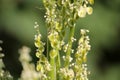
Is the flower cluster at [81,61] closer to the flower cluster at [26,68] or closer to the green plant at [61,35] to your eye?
the green plant at [61,35]

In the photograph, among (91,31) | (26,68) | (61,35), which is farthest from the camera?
(91,31)

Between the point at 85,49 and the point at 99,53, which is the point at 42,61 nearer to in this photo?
the point at 85,49

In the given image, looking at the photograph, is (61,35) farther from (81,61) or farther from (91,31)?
(91,31)

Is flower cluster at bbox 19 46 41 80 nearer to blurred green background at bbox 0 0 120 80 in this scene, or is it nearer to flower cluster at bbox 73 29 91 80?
flower cluster at bbox 73 29 91 80

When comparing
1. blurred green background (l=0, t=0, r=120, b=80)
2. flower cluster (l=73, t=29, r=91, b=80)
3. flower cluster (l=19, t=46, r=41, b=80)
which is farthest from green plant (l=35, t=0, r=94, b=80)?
blurred green background (l=0, t=0, r=120, b=80)

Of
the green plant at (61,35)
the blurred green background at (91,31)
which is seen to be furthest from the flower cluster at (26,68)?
the blurred green background at (91,31)

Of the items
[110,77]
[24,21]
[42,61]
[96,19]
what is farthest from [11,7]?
[42,61]

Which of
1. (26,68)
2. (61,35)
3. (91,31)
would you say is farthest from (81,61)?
(91,31)

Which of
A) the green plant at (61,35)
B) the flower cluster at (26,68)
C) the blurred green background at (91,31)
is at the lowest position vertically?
the flower cluster at (26,68)
